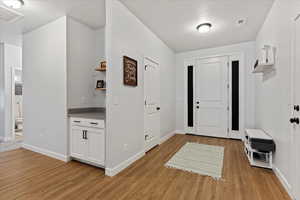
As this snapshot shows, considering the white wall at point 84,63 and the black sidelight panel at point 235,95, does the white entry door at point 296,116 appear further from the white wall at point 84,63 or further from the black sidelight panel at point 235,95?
the white wall at point 84,63

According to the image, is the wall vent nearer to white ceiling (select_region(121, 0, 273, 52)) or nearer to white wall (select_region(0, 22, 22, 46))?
white wall (select_region(0, 22, 22, 46))

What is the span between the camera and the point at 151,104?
343cm

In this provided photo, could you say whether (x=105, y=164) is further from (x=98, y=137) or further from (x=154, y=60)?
(x=154, y=60)

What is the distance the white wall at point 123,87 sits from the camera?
2.21m

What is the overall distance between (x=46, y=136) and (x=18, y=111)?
3.89m

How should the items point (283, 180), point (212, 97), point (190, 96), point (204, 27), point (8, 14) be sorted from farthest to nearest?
point (190, 96) < point (212, 97) < point (204, 27) < point (8, 14) < point (283, 180)

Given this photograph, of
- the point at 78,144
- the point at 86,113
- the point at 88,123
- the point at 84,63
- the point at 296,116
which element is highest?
the point at 84,63

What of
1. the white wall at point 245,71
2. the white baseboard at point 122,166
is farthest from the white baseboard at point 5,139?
the white wall at point 245,71

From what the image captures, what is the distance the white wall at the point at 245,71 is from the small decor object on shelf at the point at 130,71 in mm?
2542

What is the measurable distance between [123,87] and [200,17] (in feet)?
6.82

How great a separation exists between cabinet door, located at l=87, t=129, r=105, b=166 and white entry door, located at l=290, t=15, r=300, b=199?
99.2 inches

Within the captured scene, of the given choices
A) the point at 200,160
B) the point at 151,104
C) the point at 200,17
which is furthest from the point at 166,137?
the point at 200,17

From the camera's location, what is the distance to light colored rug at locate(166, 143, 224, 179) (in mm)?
2385

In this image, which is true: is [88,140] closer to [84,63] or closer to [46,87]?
[46,87]
